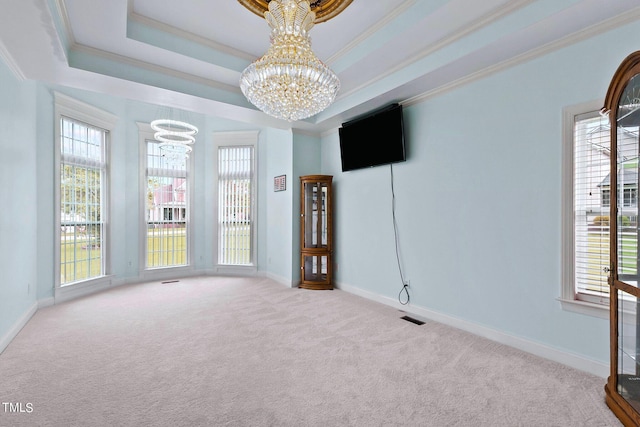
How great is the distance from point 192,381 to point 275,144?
4.53 m

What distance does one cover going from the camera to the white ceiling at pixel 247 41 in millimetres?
2422

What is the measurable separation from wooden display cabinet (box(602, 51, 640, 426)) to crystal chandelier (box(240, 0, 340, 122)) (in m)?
2.06

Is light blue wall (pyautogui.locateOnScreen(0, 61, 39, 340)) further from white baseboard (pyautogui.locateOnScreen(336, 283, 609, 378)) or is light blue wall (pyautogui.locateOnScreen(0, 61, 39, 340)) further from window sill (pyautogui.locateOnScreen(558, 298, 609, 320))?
window sill (pyautogui.locateOnScreen(558, 298, 609, 320))

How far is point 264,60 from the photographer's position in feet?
7.88

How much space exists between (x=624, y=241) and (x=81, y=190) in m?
6.78

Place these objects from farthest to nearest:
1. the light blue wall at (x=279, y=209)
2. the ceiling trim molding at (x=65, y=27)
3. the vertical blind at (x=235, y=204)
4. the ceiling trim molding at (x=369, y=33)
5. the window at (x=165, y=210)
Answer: the vertical blind at (x=235, y=204) < the window at (x=165, y=210) < the light blue wall at (x=279, y=209) < the ceiling trim molding at (x=369, y=33) < the ceiling trim molding at (x=65, y=27)

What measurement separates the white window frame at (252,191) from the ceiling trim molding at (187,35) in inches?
110

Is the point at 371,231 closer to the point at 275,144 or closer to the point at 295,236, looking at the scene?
the point at 295,236

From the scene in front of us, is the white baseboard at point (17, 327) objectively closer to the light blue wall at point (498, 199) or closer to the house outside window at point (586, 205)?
Result: the light blue wall at point (498, 199)

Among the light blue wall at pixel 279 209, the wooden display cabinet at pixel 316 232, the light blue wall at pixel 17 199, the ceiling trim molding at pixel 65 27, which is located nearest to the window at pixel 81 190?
the light blue wall at pixel 17 199

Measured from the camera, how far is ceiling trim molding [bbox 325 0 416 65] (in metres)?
2.82

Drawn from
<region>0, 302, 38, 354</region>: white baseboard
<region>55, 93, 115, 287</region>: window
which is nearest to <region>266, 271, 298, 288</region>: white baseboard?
<region>55, 93, 115, 287</region>: window

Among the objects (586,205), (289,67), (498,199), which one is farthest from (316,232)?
(586,205)

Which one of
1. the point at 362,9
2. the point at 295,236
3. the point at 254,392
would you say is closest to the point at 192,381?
A: the point at 254,392
